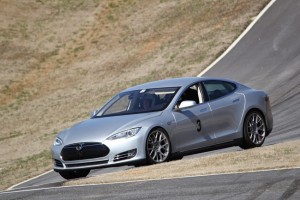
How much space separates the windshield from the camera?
13.6 metres

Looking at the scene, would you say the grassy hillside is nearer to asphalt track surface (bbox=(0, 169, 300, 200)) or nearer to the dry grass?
the dry grass

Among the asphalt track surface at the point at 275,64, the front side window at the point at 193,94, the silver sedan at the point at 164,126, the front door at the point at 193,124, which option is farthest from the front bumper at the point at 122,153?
the asphalt track surface at the point at 275,64

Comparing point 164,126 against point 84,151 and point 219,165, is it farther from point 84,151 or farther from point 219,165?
point 219,165

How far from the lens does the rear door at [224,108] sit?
14094 mm

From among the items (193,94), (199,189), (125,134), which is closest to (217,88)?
(193,94)

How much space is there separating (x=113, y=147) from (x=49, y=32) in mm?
30756

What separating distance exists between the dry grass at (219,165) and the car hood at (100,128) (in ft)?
3.15

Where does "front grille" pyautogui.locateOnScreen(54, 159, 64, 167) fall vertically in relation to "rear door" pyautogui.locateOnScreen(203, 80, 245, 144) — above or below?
below

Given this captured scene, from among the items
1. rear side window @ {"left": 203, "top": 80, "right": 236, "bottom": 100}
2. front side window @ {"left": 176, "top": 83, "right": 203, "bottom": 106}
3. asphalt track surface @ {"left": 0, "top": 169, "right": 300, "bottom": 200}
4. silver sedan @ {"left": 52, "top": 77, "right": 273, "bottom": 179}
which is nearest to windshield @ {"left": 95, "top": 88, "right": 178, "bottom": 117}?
silver sedan @ {"left": 52, "top": 77, "right": 273, "bottom": 179}

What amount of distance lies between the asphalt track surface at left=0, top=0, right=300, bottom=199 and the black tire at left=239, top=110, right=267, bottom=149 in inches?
96.2

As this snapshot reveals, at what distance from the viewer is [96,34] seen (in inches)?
1633

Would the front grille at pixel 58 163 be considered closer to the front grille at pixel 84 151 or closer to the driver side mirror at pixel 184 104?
the front grille at pixel 84 151

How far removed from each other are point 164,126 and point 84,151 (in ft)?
4.41

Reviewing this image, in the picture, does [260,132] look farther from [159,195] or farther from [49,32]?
[49,32]
